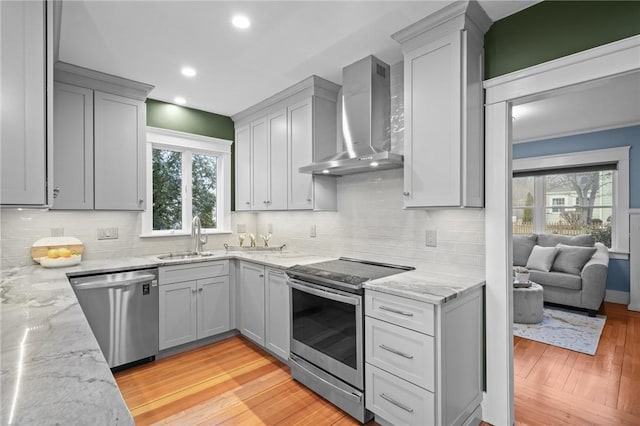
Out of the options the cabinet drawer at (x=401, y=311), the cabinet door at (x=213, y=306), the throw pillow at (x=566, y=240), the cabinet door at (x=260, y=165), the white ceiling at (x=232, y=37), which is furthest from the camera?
the throw pillow at (x=566, y=240)

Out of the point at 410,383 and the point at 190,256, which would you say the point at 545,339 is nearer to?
the point at 410,383

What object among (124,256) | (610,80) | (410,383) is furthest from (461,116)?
(124,256)

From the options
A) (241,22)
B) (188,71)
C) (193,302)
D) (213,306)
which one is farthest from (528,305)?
(188,71)

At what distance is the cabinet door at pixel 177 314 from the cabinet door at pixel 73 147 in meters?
1.11

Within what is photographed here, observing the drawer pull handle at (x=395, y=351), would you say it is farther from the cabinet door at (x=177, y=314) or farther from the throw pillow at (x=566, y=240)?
the throw pillow at (x=566, y=240)

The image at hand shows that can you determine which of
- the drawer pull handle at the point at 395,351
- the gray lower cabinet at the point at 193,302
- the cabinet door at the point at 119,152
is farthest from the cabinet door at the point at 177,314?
the drawer pull handle at the point at 395,351

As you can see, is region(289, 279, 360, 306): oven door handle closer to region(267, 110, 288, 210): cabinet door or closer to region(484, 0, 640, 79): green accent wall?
region(267, 110, 288, 210): cabinet door

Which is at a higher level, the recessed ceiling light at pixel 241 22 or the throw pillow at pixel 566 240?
the recessed ceiling light at pixel 241 22

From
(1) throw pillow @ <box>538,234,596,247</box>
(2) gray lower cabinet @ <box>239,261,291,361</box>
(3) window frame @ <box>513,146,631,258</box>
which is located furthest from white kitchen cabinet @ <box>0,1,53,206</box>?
(3) window frame @ <box>513,146,631,258</box>

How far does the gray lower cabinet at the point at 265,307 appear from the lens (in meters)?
2.93

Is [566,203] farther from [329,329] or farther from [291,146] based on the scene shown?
[329,329]

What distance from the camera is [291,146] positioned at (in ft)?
11.3

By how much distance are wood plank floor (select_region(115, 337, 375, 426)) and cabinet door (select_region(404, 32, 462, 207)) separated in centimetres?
Result: 171

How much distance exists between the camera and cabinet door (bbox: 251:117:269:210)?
12.4 feet
